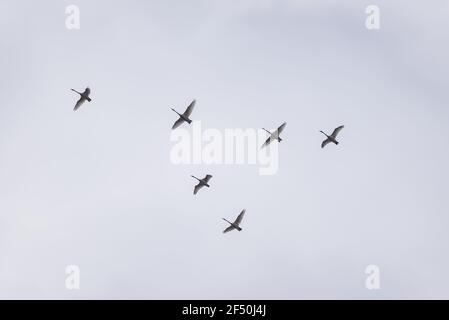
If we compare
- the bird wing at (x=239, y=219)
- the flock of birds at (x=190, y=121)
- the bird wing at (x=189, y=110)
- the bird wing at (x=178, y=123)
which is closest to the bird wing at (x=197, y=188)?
the flock of birds at (x=190, y=121)

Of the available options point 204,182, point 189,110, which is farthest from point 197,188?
point 189,110

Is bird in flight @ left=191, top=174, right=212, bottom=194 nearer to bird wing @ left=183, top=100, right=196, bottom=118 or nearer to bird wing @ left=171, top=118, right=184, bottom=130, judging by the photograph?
bird wing @ left=171, top=118, right=184, bottom=130

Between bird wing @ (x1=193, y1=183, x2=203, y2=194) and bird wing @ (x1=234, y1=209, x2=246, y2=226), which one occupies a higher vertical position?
bird wing @ (x1=193, y1=183, x2=203, y2=194)

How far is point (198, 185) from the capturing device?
121 metres

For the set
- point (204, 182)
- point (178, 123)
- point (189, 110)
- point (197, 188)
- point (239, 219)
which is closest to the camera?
point (189, 110)

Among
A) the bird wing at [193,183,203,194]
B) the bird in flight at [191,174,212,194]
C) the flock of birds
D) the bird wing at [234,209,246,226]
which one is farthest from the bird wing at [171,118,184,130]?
the bird wing at [234,209,246,226]

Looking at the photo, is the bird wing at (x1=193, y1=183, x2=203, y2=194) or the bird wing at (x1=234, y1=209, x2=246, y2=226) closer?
the bird wing at (x1=234, y1=209, x2=246, y2=226)

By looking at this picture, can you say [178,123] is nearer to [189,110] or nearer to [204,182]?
[189,110]

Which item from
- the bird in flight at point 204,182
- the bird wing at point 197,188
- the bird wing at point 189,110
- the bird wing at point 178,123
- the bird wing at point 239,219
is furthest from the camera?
the bird wing at point 197,188

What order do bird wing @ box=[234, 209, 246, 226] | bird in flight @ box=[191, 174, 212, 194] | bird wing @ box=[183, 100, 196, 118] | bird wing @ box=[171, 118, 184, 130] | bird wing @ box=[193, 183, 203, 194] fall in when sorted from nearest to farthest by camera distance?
bird wing @ box=[183, 100, 196, 118]
bird wing @ box=[171, 118, 184, 130]
bird wing @ box=[234, 209, 246, 226]
bird in flight @ box=[191, 174, 212, 194]
bird wing @ box=[193, 183, 203, 194]

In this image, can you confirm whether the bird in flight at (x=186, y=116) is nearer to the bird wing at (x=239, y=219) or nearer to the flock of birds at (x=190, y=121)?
the flock of birds at (x=190, y=121)
